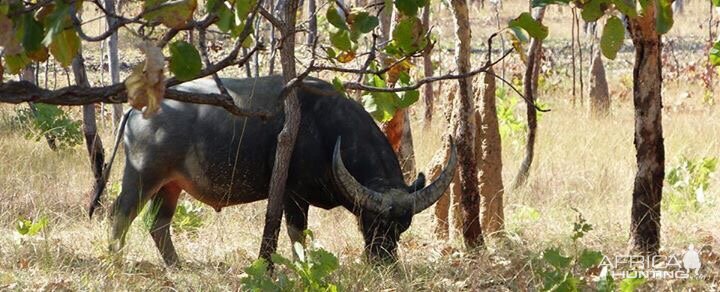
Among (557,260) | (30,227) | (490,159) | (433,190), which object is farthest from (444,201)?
(557,260)

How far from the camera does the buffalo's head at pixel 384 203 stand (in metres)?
6.24

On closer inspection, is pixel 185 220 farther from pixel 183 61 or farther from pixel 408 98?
pixel 183 61

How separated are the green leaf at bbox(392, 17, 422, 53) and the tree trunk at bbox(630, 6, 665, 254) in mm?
1555

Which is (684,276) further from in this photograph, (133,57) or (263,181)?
(133,57)

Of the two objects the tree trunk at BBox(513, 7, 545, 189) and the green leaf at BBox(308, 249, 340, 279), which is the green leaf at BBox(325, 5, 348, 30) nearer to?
the green leaf at BBox(308, 249, 340, 279)

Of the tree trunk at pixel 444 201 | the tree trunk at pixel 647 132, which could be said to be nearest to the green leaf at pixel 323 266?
the tree trunk at pixel 647 132

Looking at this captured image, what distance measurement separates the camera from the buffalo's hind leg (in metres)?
6.66

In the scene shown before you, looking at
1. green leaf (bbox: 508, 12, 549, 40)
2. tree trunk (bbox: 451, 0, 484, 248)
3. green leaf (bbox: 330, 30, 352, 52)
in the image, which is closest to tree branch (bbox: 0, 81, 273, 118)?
green leaf (bbox: 330, 30, 352, 52)

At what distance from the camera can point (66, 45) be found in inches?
111

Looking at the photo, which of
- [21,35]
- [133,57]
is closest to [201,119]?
[21,35]

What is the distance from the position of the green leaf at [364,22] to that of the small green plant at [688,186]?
408 cm

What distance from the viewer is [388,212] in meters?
6.31

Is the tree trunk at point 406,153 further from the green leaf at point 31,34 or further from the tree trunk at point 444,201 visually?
the green leaf at point 31,34

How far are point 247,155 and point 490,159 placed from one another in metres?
1.50
